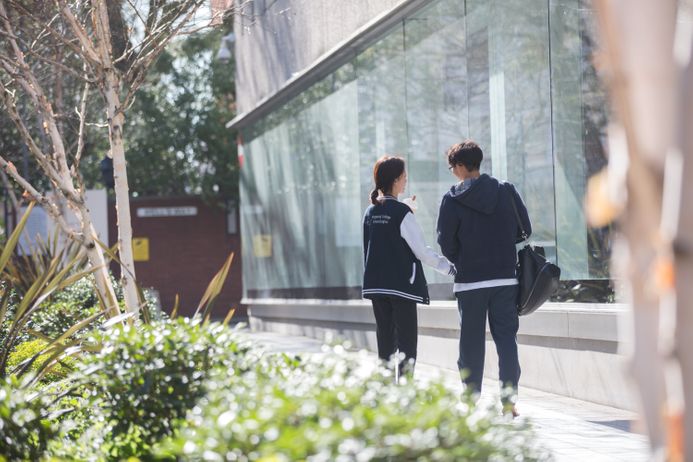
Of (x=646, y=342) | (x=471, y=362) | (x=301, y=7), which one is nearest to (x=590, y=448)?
(x=471, y=362)

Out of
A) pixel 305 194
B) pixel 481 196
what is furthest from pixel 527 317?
pixel 305 194

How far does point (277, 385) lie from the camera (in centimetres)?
360

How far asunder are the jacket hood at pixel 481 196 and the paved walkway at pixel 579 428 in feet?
3.40

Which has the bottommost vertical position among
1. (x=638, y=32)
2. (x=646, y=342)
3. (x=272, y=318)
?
(x=272, y=318)

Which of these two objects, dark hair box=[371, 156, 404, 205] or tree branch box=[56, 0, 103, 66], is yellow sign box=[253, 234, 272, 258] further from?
dark hair box=[371, 156, 404, 205]

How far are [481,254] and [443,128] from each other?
494 cm

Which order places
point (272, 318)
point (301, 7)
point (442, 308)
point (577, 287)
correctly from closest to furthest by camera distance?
1. point (577, 287)
2. point (442, 308)
3. point (301, 7)
4. point (272, 318)

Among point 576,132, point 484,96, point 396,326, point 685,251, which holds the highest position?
point 484,96

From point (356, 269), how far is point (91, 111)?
933 cm

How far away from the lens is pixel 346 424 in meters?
3.02

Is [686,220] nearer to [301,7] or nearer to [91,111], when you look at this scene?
[301,7]

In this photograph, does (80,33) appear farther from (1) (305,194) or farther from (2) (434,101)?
(1) (305,194)

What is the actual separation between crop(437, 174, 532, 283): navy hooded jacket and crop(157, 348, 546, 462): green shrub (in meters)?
3.51

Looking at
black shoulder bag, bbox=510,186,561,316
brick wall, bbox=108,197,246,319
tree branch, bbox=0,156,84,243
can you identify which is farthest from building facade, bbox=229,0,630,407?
brick wall, bbox=108,197,246,319
